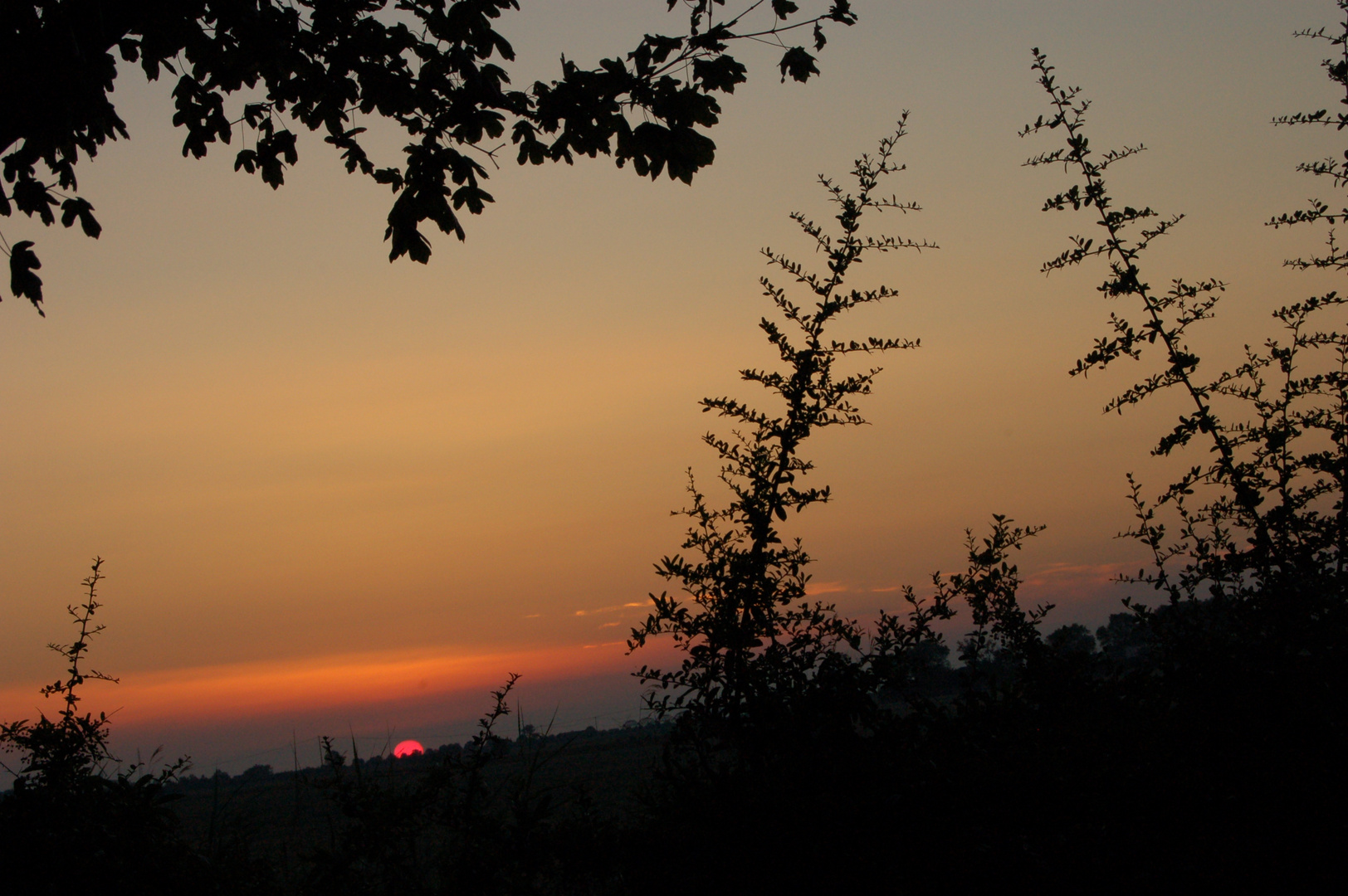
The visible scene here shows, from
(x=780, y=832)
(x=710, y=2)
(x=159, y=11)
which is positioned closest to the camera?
(x=780, y=832)

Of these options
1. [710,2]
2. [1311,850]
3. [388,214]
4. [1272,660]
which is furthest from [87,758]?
[1272,660]

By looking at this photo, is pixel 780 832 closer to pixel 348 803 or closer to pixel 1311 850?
pixel 1311 850

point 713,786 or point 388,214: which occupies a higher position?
point 388,214

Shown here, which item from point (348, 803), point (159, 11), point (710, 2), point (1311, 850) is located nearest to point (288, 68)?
point (159, 11)

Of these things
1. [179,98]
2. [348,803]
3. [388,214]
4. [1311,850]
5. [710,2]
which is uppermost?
[179,98]

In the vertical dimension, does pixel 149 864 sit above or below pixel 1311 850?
above

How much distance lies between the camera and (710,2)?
5.86m

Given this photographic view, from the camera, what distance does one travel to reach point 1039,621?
20.8 ft

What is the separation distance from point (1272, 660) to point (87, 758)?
24.5 feet

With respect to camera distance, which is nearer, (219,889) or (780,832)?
(780,832)

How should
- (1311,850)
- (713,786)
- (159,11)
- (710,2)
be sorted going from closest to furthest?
(1311,850) → (713,786) → (159,11) → (710,2)

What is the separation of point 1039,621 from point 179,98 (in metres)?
6.97

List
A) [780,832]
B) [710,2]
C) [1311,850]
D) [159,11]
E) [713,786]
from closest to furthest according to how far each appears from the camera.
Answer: [1311,850]
[780,832]
[713,786]
[159,11]
[710,2]

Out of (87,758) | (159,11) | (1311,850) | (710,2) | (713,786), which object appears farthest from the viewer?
(87,758)
